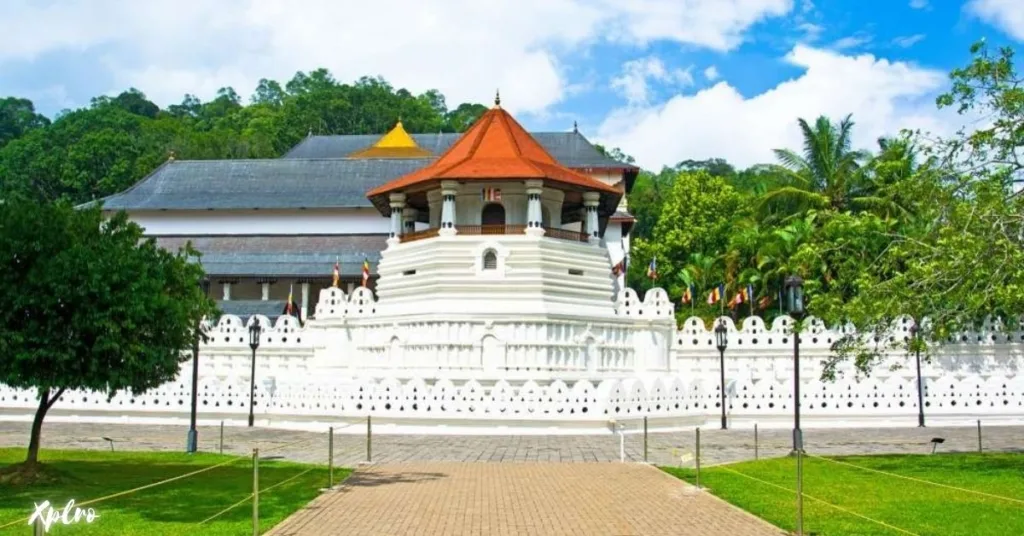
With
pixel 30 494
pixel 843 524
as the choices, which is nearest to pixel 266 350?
pixel 30 494

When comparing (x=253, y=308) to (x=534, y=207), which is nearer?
(x=534, y=207)

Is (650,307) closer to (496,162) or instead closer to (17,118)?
(496,162)

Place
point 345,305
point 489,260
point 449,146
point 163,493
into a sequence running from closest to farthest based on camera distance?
point 163,493, point 489,260, point 345,305, point 449,146

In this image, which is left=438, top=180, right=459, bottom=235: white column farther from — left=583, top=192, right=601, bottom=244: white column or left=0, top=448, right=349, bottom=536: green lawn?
left=0, top=448, right=349, bottom=536: green lawn

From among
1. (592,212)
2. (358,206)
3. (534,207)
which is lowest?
(534,207)

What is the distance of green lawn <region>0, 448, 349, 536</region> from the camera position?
33.4ft

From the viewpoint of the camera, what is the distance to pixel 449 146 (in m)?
70.4

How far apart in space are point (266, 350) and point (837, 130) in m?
28.3

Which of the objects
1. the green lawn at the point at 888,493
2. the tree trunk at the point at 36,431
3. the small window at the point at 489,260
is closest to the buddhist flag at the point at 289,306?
the small window at the point at 489,260

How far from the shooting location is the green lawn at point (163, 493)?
1017cm

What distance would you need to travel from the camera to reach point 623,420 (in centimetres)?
2353

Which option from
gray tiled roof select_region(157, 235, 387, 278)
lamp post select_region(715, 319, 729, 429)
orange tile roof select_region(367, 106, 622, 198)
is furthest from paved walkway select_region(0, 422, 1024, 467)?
gray tiled roof select_region(157, 235, 387, 278)

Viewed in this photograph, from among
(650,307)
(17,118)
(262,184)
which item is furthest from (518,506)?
(17,118)

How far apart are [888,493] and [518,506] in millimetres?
4751
